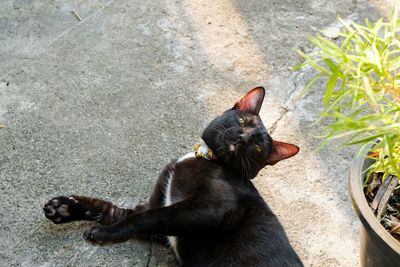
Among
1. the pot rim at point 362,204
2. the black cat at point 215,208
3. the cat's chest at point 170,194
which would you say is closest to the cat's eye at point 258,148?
the black cat at point 215,208

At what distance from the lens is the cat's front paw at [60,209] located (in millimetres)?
2127

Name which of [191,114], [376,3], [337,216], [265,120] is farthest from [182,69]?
[376,3]

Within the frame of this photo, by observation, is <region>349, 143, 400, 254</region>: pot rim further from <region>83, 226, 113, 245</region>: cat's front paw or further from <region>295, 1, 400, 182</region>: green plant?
<region>83, 226, 113, 245</region>: cat's front paw

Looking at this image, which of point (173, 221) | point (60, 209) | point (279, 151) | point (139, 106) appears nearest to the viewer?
point (173, 221)

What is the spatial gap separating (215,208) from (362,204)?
570mm

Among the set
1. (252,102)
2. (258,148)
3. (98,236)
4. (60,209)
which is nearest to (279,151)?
(258,148)

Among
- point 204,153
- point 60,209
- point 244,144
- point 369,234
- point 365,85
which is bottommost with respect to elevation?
point 60,209

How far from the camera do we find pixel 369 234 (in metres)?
1.66

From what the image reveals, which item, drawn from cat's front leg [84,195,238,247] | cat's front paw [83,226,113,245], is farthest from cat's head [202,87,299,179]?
cat's front paw [83,226,113,245]

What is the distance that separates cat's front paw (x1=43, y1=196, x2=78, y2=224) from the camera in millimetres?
2127

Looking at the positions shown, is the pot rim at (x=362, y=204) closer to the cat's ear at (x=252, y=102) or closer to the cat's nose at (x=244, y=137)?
the cat's nose at (x=244, y=137)

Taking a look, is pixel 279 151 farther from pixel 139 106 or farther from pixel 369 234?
pixel 139 106

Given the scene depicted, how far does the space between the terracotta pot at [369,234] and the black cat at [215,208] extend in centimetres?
27

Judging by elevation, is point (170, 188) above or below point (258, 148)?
below
